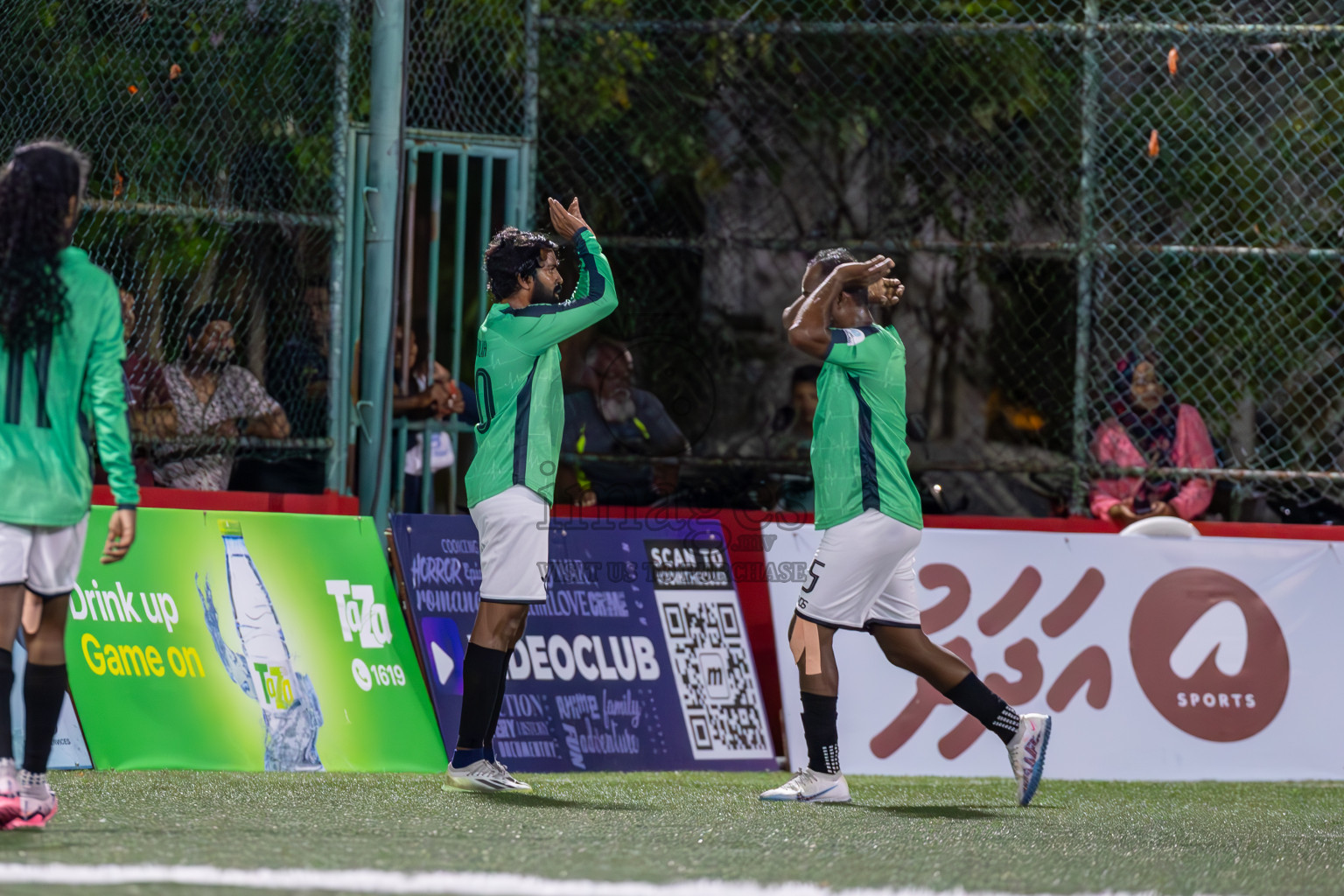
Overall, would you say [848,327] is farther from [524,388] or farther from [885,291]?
[524,388]

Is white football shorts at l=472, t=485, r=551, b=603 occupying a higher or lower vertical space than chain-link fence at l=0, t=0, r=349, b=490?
lower

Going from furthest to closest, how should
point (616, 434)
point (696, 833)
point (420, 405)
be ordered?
point (616, 434) < point (420, 405) < point (696, 833)

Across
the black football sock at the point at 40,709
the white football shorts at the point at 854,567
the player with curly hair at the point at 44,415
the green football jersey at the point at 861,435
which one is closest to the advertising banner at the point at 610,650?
the white football shorts at the point at 854,567

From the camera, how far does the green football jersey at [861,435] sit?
6047 millimetres

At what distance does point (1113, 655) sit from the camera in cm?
790

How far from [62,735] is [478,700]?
1.73 m

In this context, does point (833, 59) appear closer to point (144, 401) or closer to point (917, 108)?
point (917, 108)

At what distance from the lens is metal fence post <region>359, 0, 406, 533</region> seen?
309 inches

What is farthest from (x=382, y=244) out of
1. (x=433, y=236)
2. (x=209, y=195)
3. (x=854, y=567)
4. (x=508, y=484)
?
(x=854, y=567)

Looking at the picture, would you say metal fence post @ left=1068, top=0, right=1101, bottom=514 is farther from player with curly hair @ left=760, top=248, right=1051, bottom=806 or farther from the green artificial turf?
player with curly hair @ left=760, top=248, right=1051, bottom=806

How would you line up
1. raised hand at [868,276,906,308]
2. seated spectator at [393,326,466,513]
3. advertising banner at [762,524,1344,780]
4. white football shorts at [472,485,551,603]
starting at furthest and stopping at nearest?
seated spectator at [393,326,466,513], advertising banner at [762,524,1344,780], raised hand at [868,276,906,308], white football shorts at [472,485,551,603]

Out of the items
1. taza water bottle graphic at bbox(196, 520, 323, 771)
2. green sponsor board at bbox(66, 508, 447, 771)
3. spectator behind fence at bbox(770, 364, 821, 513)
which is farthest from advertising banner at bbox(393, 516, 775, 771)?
spectator behind fence at bbox(770, 364, 821, 513)

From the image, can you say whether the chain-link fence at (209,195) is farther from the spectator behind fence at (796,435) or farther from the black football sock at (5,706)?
the black football sock at (5,706)

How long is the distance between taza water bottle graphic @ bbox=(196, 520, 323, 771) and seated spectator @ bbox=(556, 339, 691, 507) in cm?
223
